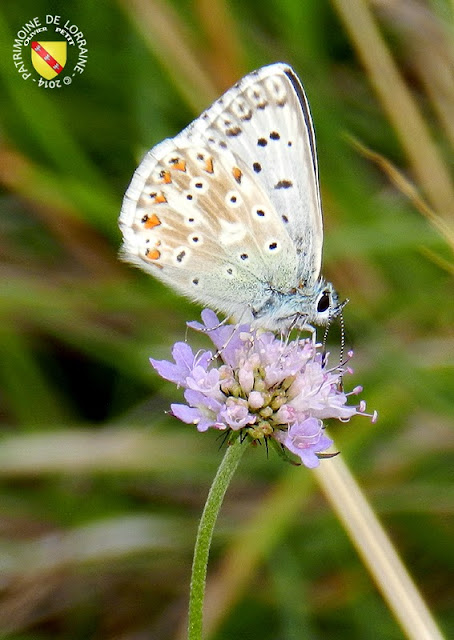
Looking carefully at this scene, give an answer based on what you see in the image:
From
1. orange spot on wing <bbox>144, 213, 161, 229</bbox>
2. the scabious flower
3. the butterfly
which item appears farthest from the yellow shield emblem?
the scabious flower

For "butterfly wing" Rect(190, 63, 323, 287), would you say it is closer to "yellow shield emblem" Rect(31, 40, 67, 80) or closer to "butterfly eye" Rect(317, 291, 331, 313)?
"butterfly eye" Rect(317, 291, 331, 313)

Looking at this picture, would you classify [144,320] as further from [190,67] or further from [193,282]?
[193,282]

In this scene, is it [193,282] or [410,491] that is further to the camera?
[410,491]

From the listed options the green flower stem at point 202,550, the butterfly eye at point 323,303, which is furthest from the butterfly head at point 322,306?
the green flower stem at point 202,550

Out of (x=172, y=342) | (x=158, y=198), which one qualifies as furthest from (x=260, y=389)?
(x=172, y=342)

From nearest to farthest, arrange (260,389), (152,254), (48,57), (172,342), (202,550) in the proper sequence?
(202,550) → (260,389) → (152,254) → (172,342) → (48,57)

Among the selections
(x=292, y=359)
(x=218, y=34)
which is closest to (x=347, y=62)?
(x=218, y=34)

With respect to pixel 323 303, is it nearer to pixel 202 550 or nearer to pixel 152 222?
pixel 152 222

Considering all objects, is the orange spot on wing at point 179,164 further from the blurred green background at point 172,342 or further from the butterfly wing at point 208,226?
the blurred green background at point 172,342
